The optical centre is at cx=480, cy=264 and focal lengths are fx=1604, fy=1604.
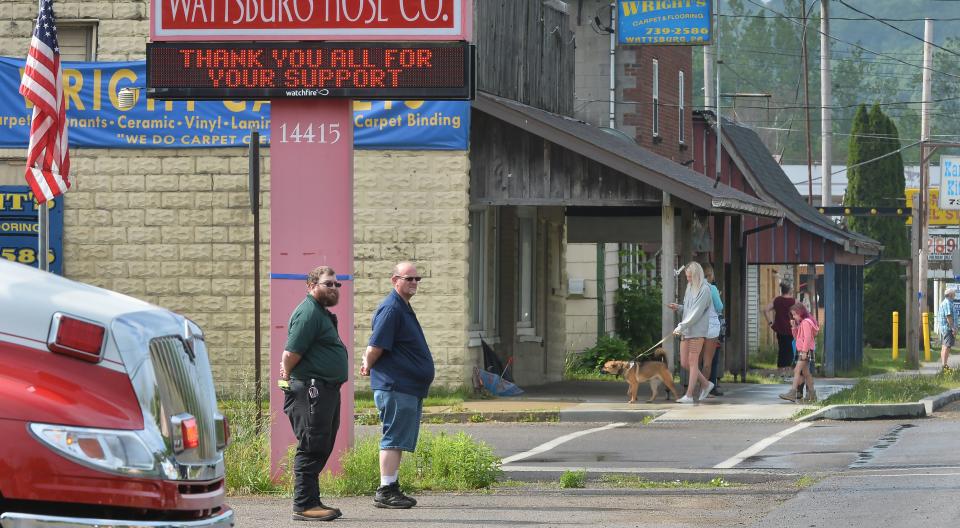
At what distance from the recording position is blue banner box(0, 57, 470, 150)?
67.9 feet

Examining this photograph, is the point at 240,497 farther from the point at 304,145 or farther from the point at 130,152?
the point at 130,152

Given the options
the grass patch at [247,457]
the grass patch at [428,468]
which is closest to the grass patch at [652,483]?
the grass patch at [428,468]

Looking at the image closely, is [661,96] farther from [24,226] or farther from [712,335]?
[24,226]

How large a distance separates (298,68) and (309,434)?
9.36 feet

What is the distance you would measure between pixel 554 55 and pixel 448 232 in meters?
6.20

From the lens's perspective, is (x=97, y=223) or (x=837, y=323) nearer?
(x=97, y=223)

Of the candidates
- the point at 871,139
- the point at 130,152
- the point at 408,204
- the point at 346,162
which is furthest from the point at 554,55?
the point at 871,139

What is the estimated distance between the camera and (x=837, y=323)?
2791 centimetres

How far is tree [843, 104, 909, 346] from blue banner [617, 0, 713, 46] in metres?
24.7

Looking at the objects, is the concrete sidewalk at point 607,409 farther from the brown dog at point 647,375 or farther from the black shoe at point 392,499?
the black shoe at point 392,499

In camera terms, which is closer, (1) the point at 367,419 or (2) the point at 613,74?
(1) the point at 367,419

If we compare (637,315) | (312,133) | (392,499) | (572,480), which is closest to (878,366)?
(637,315)

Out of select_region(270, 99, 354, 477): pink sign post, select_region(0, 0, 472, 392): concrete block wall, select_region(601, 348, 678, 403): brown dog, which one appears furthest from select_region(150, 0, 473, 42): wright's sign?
select_region(601, 348, 678, 403): brown dog

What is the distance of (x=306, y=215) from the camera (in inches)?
458
